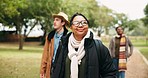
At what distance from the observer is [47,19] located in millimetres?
36562

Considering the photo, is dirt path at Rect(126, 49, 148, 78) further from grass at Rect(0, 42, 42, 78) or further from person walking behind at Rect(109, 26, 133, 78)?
person walking behind at Rect(109, 26, 133, 78)

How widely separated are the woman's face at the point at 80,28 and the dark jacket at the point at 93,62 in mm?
107

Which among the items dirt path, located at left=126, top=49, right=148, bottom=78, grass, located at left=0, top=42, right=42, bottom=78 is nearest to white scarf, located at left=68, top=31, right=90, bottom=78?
grass, located at left=0, top=42, right=42, bottom=78

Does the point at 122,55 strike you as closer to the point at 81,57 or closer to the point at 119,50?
the point at 119,50

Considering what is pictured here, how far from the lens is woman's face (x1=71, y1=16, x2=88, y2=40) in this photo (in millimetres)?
4609

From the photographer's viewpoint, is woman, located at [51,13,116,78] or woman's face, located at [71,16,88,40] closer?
woman, located at [51,13,116,78]

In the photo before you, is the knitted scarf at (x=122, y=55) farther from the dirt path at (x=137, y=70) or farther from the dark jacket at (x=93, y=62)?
the dark jacket at (x=93, y=62)

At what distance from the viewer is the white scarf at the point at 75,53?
14.6ft

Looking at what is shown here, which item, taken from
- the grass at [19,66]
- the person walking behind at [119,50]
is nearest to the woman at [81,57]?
the person walking behind at [119,50]

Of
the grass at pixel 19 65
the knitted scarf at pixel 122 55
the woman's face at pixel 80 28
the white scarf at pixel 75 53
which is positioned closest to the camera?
the white scarf at pixel 75 53

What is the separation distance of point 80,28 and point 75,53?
324mm

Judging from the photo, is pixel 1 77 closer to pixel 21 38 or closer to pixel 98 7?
pixel 21 38

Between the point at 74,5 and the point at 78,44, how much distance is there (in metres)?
40.1

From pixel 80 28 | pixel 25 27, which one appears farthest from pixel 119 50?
pixel 25 27
